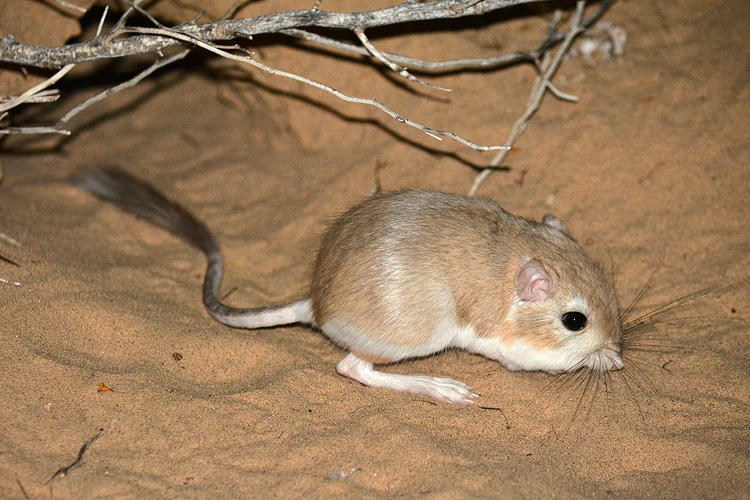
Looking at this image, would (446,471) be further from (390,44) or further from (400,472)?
(390,44)

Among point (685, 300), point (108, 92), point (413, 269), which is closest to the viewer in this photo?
point (413, 269)

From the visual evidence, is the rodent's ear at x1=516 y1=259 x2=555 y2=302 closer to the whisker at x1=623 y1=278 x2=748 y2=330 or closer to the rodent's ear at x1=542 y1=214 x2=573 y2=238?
the rodent's ear at x1=542 y1=214 x2=573 y2=238

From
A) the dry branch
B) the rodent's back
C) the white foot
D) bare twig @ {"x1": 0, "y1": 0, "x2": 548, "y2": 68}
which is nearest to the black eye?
the rodent's back

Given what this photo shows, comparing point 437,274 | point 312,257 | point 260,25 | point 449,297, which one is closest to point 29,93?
point 260,25

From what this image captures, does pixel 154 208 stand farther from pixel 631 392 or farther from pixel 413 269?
pixel 631 392

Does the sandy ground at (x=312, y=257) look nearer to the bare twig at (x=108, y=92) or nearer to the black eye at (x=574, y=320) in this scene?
the black eye at (x=574, y=320)

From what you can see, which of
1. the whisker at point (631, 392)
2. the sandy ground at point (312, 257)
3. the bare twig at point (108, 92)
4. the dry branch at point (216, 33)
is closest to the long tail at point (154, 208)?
the sandy ground at point (312, 257)

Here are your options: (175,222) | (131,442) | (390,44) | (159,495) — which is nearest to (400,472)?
(159,495)
